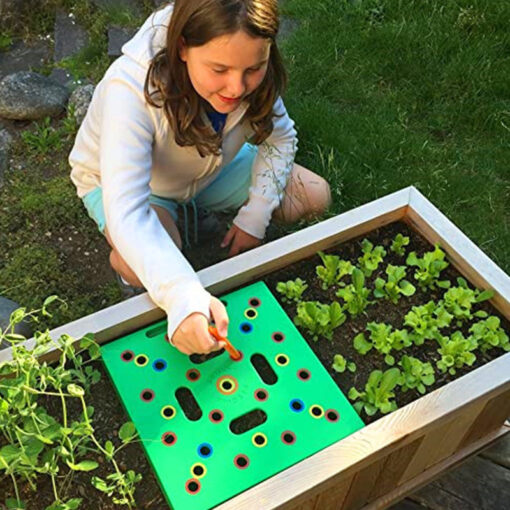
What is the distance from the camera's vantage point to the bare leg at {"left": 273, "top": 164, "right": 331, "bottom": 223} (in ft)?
7.70

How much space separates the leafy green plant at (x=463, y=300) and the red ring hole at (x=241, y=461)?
64 centimetres

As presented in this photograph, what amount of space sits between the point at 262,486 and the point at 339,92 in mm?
2073

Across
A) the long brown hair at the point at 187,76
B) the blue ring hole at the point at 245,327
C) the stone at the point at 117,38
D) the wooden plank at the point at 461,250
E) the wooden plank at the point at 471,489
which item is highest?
the long brown hair at the point at 187,76

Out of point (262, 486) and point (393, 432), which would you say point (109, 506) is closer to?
point (262, 486)

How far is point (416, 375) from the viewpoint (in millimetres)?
1557

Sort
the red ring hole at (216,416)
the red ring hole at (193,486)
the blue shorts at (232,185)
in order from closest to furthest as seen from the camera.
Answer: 1. the red ring hole at (193,486)
2. the red ring hole at (216,416)
3. the blue shorts at (232,185)

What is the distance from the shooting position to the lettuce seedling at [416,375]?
1.55 m

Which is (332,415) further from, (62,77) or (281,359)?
(62,77)

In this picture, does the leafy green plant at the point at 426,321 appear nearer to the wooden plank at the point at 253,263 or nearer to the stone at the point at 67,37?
the wooden plank at the point at 253,263

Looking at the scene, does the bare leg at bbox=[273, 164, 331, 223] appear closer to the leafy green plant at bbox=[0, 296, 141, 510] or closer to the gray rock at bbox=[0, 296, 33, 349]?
the gray rock at bbox=[0, 296, 33, 349]

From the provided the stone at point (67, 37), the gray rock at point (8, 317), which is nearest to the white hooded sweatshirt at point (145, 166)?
the gray rock at point (8, 317)

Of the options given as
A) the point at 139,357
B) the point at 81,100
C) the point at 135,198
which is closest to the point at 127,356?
the point at 139,357

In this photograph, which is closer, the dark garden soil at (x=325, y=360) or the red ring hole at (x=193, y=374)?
the dark garden soil at (x=325, y=360)

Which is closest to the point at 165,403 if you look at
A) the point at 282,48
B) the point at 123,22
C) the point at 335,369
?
the point at 335,369
